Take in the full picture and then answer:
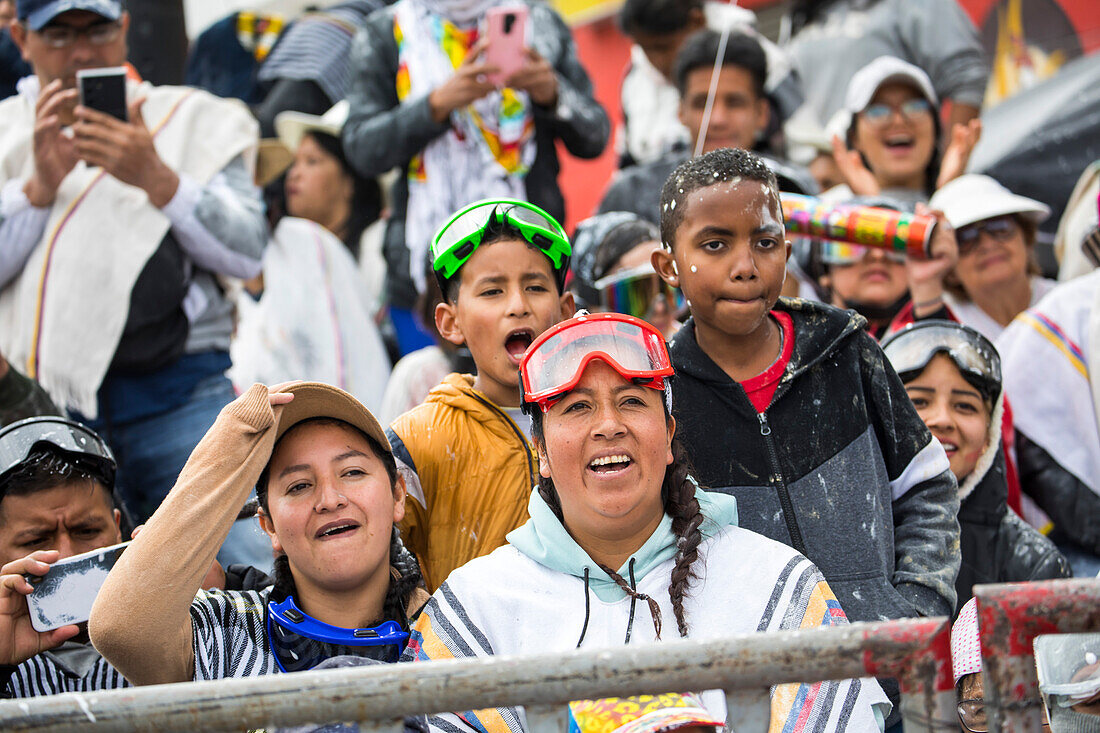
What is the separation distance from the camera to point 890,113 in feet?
18.0

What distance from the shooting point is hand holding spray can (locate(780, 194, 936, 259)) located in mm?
4035

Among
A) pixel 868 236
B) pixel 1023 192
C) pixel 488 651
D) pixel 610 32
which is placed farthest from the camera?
pixel 610 32

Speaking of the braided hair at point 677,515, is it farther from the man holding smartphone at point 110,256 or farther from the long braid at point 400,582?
the man holding smartphone at point 110,256

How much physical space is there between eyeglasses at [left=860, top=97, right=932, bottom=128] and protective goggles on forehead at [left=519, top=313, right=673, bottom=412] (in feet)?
10.3

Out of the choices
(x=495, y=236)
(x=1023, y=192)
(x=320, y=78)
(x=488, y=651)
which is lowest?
(x=488, y=651)

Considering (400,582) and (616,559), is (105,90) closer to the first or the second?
(400,582)

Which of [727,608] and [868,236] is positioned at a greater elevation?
[868,236]

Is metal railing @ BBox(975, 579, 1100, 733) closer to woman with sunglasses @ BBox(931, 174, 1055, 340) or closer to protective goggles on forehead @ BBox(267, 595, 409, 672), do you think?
protective goggles on forehead @ BBox(267, 595, 409, 672)

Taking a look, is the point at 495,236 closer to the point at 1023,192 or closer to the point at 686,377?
the point at 686,377

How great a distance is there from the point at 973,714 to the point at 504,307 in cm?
157

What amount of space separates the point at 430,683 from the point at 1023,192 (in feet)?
17.5

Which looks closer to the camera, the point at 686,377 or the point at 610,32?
the point at 686,377

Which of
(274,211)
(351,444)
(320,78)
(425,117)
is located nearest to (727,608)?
(351,444)

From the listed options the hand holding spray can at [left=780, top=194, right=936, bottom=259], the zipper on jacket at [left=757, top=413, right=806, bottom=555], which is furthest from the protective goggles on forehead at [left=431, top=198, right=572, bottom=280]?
the hand holding spray can at [left=780, top=194, right=936, bottom=259]
